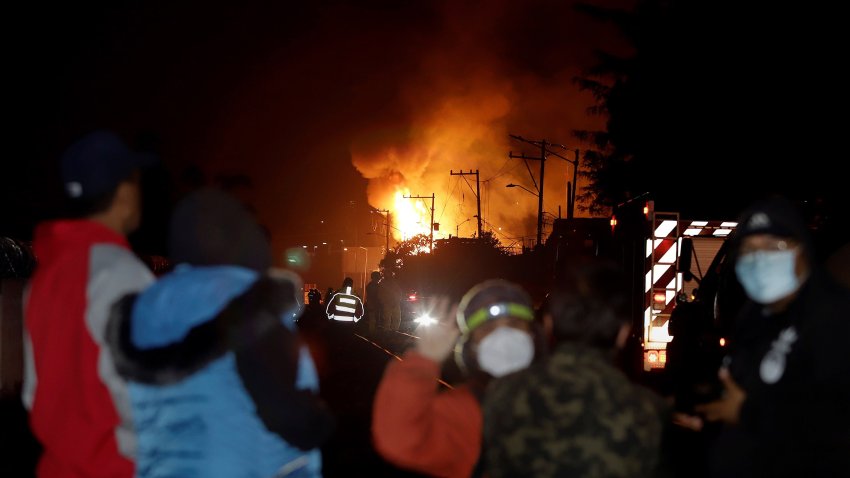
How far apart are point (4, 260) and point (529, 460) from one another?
43.5ft

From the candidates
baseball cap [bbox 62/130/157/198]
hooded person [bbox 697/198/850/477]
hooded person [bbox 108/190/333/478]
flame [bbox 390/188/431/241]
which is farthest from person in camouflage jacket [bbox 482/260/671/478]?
flame [bbox 390/188/431/241]

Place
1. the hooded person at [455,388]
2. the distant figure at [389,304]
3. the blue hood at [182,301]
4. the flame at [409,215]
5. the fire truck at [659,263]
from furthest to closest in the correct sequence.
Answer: the flame at [409,215]
the distant figure at [389,304]
the fire truck at [659,263]
the hooded person at [455,388]
the blue hood at [182,301]

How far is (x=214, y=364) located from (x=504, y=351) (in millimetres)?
959

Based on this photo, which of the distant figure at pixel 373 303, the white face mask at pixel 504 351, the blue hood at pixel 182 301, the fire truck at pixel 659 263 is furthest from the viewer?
the distant figure at pixel 373 303

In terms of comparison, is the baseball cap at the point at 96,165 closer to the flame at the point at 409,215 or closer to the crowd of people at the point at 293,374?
the crowd of people at the point at 293,374

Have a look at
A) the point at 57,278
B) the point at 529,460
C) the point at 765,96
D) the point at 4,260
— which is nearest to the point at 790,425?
the point at 529,460

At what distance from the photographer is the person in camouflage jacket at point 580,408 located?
270cm

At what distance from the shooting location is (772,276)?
3285 mm

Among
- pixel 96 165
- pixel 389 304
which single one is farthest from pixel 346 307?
pixel 389 304

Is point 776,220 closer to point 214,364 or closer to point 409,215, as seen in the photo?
point 214,364

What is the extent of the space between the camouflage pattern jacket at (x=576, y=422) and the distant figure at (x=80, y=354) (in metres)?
1.19

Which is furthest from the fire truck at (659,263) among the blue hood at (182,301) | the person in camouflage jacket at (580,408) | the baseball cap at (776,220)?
the blue hood at (182,301)

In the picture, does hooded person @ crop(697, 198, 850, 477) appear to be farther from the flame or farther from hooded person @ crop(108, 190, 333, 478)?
the flame

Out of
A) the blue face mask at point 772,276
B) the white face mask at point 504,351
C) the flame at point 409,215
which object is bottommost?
the white face mask at point 504,351
